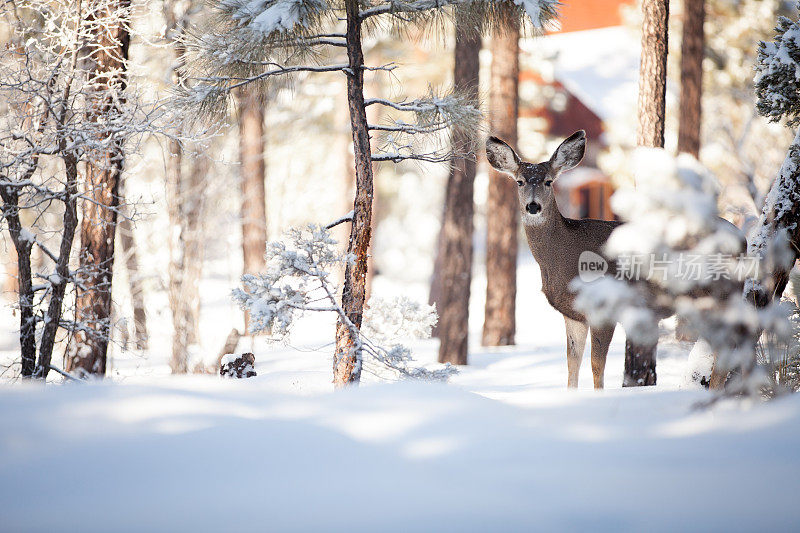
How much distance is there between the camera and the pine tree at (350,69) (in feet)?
20.4

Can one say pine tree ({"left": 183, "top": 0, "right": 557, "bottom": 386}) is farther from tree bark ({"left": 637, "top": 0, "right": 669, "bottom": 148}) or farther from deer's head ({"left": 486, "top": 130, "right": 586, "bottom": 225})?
tree bark ({"left": 637, "top": 0, "right": 669, "bottom": 148})

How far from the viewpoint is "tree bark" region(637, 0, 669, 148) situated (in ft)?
26.8

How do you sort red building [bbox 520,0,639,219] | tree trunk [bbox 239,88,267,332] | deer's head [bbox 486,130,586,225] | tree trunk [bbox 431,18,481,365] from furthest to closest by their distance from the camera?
1. red building [bbox 520,0,639,219]
2. tree trunk [bbox 239,88,267,332]
3. tree trunk [bbox 431,18,481,365]
4. deer's head [bbox 486,130,586,225]

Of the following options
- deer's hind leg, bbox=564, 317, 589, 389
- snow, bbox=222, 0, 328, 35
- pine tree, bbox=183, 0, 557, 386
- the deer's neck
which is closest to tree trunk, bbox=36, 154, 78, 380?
pine tree, bbox=183, 0, 557, 386

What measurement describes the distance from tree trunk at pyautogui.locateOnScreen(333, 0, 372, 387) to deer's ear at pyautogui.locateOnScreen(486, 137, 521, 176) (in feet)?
3.70

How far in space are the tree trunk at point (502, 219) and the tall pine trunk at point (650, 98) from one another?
165 inches

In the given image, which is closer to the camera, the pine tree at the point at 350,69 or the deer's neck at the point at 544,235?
Answer: the pine tree at the point at 350,69

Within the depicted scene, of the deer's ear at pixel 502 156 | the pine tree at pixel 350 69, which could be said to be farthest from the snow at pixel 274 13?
the deer's ear at pixel 502 156

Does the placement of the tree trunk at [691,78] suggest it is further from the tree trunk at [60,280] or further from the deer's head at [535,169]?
the tree trunk at [60,280]

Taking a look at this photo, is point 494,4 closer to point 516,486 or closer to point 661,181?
point 661,181

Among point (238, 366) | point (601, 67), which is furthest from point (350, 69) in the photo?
point (601, 67)

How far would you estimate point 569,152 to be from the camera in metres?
6.66

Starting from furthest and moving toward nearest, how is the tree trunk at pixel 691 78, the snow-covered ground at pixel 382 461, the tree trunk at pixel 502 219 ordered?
the tree trunk at pixel 691 78 → the tree trunk at pixel 502 219 → the snow-covered ground at pixel 382 461

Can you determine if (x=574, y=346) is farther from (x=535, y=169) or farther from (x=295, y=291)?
(x=295, y=291)
